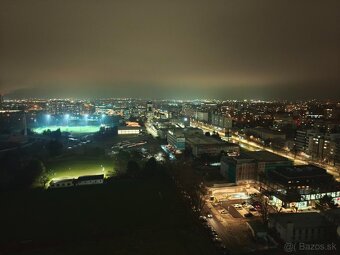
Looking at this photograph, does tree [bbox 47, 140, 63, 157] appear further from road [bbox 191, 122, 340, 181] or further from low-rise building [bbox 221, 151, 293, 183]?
road [bbox 191, 122, 340, 181]

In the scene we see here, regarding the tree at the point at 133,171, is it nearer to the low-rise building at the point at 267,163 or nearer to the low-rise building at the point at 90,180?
the low-rise building at the point at 90,180

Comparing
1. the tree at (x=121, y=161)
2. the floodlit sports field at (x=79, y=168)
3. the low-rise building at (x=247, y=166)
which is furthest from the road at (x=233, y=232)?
the floodlit sports field at (x=79, y=168)

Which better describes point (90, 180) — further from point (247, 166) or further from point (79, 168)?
point (247, 166)

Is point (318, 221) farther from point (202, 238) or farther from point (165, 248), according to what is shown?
point (165, 248)

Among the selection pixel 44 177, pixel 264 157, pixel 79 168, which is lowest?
pixel 79 168

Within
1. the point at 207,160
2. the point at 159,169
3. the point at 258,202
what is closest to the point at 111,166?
the point at 159,169

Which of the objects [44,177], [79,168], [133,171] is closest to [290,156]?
[133,171]
